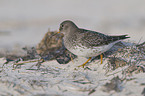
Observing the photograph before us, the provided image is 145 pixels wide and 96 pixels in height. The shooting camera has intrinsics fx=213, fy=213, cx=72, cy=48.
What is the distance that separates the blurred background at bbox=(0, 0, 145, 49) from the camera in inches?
400

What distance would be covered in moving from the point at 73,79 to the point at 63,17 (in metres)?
8.92

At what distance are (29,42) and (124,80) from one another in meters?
6.20

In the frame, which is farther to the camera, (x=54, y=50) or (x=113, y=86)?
(x=54, y=50)

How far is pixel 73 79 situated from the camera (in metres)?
4.29

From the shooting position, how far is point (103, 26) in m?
11.1

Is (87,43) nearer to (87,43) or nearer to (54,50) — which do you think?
(87,43)

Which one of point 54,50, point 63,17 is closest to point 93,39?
point 54,50

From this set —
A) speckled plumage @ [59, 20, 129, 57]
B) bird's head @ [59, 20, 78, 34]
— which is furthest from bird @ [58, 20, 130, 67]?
bird's head @ [59, 20, 78, 34]

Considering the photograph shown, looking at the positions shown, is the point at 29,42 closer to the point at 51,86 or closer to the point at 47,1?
the point at 51,86

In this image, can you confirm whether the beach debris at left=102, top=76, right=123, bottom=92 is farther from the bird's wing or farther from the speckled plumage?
the bird's wing

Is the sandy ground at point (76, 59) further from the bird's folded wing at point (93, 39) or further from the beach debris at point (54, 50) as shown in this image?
the bird's folded wing at point (93, 39)

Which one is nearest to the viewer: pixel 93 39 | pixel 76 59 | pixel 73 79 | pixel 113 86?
pixel 113 86

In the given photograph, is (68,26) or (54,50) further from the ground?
(68,26)

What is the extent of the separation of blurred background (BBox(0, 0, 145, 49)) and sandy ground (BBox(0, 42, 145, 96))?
397 cm
